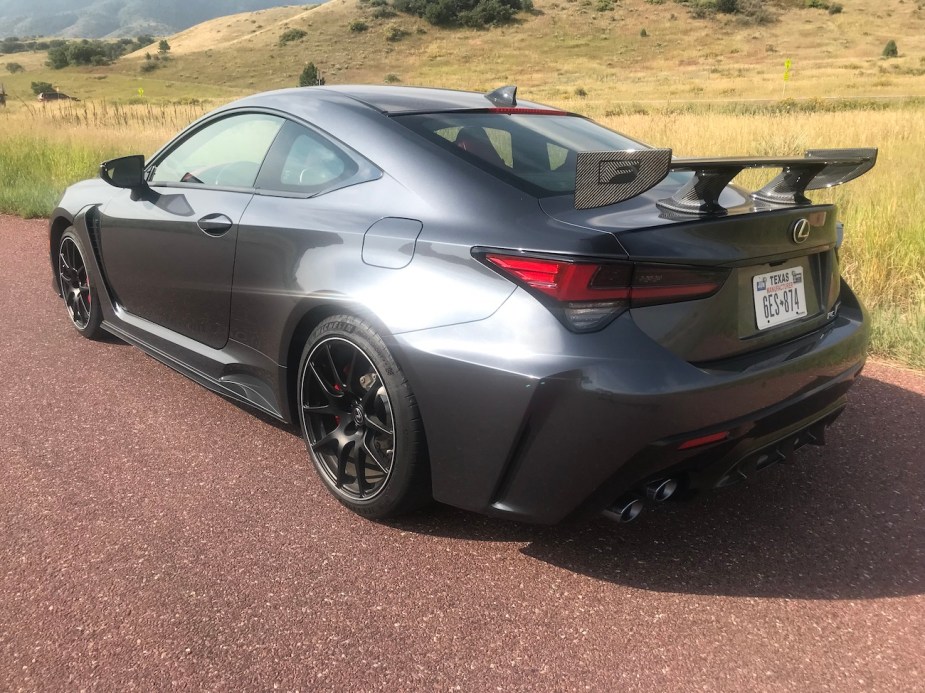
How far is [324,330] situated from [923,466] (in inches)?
99.1

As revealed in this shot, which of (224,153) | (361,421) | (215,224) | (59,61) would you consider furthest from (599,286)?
(59,61)

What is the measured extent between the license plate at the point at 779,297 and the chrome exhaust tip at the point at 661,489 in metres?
0.55

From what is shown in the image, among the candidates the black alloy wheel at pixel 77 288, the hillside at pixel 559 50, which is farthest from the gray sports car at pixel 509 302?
the hillside at pixel 559 50

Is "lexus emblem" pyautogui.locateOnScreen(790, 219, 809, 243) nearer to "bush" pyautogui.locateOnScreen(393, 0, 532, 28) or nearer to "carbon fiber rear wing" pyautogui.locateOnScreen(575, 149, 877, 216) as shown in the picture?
"carbon fiber rear wing" pyautogui.locateOnScreen(575, 149, 877, 216)

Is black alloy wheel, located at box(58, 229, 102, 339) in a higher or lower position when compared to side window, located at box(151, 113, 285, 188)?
lower

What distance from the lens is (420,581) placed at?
248 cm

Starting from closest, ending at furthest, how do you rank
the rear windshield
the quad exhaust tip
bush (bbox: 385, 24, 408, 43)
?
1. the quad exhaust tip
2. the rear windshield
3. bush (bbox: 385, 24, 408, 43)

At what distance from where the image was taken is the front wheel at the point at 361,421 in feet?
8.22

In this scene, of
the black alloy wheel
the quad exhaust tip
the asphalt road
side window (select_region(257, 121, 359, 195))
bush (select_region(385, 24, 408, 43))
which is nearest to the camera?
the asphalt road

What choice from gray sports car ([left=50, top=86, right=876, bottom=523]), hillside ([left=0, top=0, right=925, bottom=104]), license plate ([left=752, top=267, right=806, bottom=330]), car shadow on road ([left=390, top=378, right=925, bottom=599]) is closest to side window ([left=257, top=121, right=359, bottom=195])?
gray sports car ([left=50, top=86, right=876, bottom=523])

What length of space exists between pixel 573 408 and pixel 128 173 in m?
2.66

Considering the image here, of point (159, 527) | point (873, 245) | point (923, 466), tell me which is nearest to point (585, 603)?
point (159, 527)

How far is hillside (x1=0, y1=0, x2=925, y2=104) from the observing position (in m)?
62.4

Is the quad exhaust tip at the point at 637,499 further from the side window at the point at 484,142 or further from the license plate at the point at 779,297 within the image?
the side window at the point at 484,142
